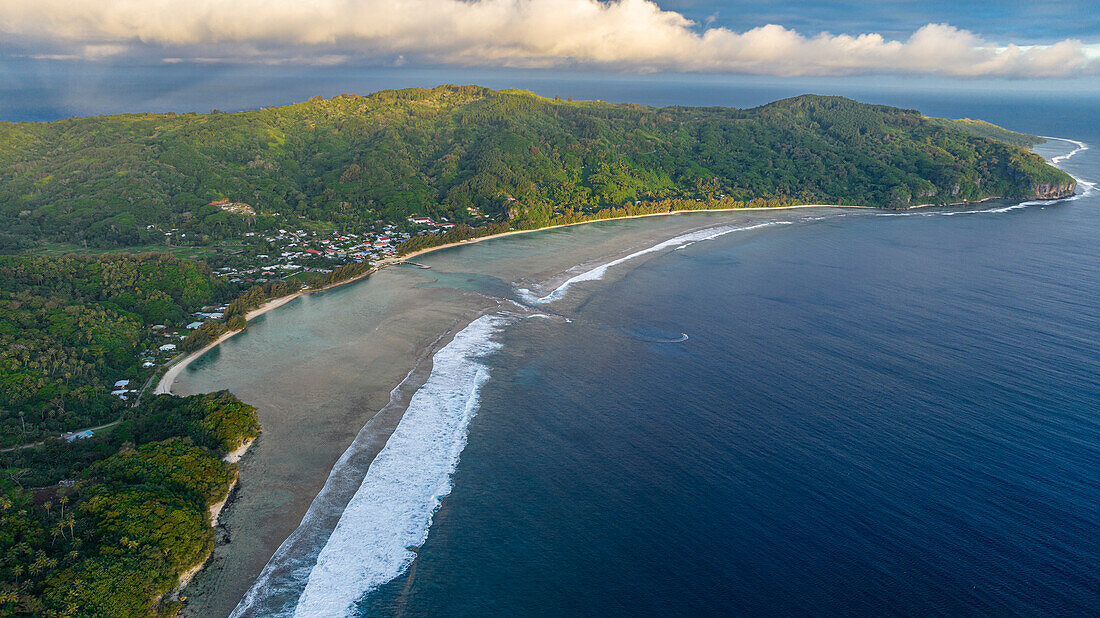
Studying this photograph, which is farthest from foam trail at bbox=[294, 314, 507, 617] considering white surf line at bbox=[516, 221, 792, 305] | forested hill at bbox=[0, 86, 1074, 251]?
forested hill at bbox=[0, 86, 1074, 251]

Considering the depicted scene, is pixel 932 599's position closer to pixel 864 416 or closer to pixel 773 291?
pixel 864 416

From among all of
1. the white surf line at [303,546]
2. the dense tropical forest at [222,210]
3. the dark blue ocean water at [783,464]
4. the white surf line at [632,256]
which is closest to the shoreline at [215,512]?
the dense tropical forest at [222,210]

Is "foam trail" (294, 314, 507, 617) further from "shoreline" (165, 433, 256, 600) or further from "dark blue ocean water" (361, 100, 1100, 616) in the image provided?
"shoreline" (165, 433, 256, 600)

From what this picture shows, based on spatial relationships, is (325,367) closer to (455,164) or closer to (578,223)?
(578,223)

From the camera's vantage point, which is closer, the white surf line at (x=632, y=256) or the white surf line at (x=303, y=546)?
the white surf line at (x=303, y=546)

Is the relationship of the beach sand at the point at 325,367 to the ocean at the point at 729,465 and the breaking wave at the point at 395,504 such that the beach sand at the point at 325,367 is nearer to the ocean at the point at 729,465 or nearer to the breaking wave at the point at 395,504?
the ocean at the point at 729,465

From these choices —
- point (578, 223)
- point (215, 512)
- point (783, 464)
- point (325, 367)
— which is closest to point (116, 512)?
point (215, 512)
